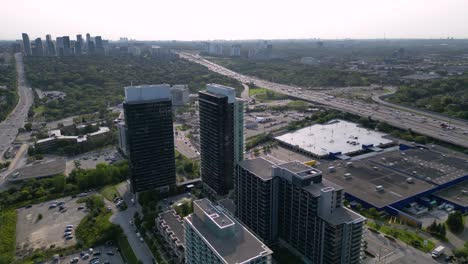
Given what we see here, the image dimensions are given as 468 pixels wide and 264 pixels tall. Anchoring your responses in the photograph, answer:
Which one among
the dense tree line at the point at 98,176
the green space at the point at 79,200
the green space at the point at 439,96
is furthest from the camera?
the green space at the point at 439,96

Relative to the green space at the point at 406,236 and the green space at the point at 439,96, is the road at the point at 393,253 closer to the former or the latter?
the green space at the point at 406,236

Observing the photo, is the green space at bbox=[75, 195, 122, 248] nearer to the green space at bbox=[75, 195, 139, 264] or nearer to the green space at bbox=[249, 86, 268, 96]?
the green space at bbox=[75, 195, 139, 264]

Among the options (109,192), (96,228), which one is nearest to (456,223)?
(96,228)

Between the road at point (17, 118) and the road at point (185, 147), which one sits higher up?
the road at point (17, 118)

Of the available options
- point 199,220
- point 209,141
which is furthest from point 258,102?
point 199,220

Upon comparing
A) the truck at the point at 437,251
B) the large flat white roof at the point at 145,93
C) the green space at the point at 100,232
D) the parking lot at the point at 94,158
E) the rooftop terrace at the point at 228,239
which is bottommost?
the green space at the point at 100,232

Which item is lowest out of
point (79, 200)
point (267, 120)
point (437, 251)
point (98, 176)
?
point (79, 200)

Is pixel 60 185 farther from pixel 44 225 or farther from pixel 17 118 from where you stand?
pixel 17 118

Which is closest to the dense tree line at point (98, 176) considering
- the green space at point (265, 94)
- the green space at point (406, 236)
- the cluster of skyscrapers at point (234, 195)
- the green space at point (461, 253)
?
the cluster of skyscrapers at point (234, 195)

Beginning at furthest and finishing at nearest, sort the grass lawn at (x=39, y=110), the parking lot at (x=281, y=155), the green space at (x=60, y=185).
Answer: the grass lawn at (x=39, y=110)
the parking lot at (x=281, y=155)
the green space at (x=60, y=185)
